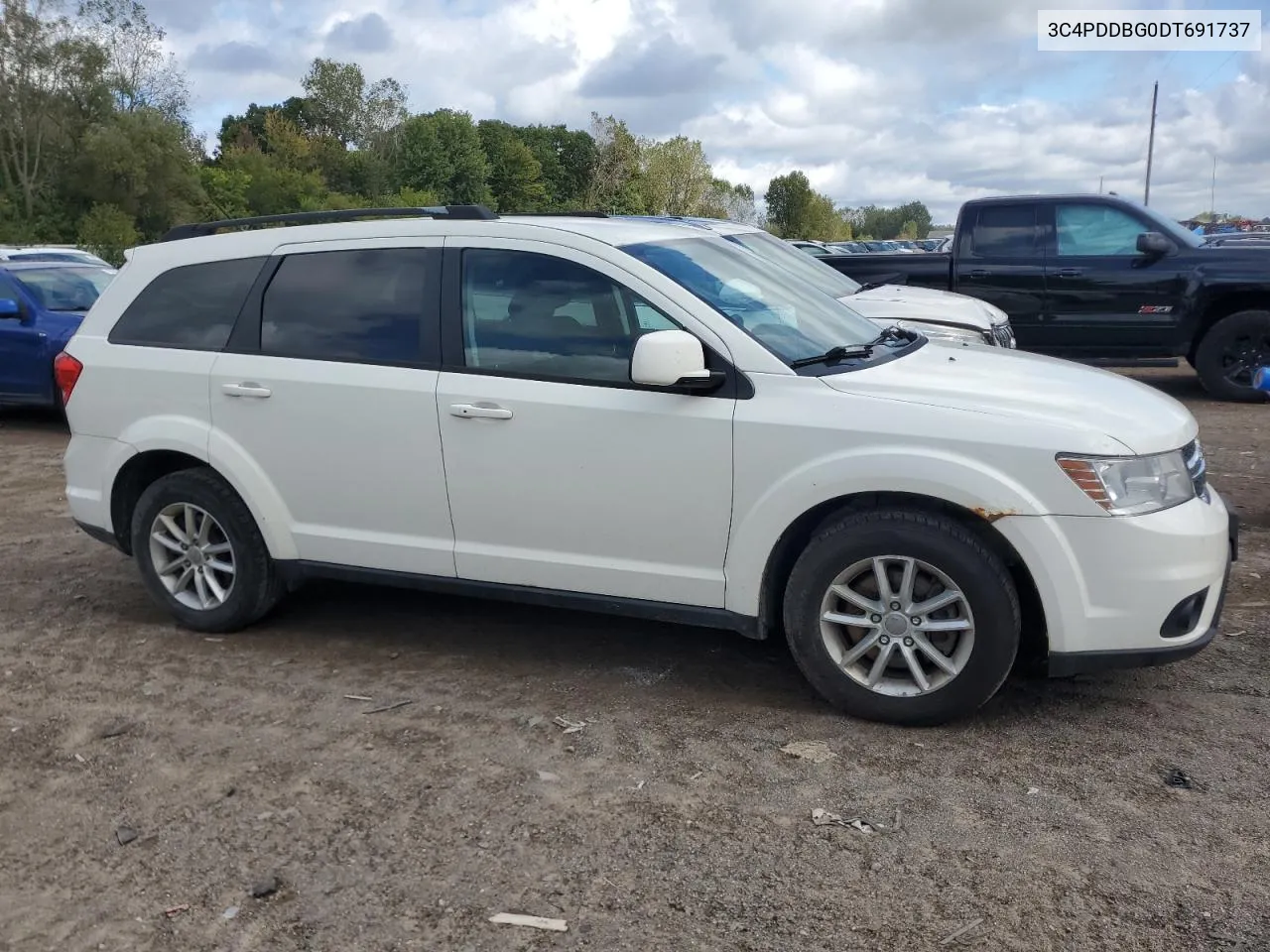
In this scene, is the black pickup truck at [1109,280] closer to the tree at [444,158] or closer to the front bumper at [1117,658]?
the front bumper at [1117,658]

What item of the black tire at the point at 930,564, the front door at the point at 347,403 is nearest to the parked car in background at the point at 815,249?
the front door at the point at 347,403

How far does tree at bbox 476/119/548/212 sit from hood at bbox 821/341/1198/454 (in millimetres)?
101712

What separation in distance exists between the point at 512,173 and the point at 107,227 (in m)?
59.0

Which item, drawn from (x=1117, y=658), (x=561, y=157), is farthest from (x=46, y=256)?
(x=561, y=157)

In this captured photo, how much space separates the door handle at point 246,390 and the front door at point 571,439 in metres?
0.87

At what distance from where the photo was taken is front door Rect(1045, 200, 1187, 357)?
11.3m

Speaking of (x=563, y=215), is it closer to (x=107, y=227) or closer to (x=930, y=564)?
(x=930, y=564)

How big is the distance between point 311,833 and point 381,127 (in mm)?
102618

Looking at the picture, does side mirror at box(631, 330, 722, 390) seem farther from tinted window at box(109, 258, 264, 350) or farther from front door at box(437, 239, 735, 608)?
tinted window at box(109, 258, 264, 350)

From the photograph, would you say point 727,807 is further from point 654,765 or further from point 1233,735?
point 1233,735

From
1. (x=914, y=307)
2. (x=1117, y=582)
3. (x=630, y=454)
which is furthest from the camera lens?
(x=914, y=307)

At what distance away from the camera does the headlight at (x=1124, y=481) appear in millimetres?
3789

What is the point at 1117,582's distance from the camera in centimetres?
381

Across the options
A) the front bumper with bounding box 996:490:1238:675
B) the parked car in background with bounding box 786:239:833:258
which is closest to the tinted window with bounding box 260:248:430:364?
the front bumper with bounding box 996:490:1238:675
